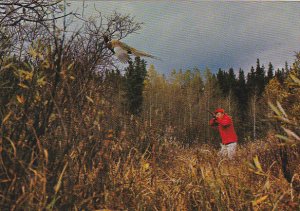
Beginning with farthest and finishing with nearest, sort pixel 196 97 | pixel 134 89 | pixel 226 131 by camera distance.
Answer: pixel 196 97
pixel 134 89
pixel 226 131

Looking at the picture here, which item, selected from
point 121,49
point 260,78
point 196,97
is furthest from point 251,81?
point 121,49

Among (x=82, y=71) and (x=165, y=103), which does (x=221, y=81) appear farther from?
(x=82, y=71)

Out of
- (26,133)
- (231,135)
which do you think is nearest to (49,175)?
(26,133)

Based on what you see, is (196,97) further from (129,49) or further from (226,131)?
(129,49)

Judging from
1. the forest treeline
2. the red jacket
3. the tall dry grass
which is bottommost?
the tall dry grass

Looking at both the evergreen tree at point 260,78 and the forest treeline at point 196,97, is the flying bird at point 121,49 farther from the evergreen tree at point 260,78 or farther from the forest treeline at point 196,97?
the evergreen tree at point 260,78

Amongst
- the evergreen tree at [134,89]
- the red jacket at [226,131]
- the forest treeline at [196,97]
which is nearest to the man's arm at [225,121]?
the red jacket at [226,131]

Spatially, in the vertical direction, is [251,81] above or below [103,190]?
above

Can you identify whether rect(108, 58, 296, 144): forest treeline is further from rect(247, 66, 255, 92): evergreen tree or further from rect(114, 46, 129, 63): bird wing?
rect(114, 46, 129, 63): bird wing

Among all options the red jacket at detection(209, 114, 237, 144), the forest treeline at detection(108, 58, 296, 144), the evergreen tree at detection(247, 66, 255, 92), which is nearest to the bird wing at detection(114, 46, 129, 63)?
the red jacket at detection(209, 114, 237, 144)

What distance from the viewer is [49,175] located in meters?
2.19

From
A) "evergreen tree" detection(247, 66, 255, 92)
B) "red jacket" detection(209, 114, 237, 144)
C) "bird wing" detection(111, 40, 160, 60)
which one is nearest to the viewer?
"bird wing" detection(111, 40, 160, 60)

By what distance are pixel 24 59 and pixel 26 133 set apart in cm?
59

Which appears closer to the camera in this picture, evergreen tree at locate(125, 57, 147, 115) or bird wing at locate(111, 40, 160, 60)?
bird wing at locate(111, 40, 160, 60)
